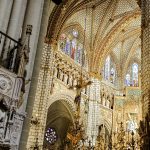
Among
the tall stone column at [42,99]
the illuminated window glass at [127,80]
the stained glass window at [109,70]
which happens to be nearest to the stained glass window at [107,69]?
the stained glass window at [109,70]

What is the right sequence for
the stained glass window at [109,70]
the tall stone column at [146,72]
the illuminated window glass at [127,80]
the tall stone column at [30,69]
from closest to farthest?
1. the tall stone column at [30,69]
2. the tall stone column at [146,72]
3. the stained glass window at [109,70]
4. the illuminated window glass at [127,80]

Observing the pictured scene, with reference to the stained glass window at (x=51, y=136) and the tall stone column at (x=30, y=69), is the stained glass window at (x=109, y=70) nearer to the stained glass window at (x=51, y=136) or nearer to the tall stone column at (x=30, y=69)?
the stained glass window at (x=51, y=136)

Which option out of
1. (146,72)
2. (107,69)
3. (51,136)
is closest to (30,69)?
(146,72)

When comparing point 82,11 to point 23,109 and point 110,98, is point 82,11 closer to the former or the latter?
point 110,98

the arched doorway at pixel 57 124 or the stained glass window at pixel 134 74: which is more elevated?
the stained glass window at pixel 134 74

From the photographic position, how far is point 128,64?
2816 centimetres

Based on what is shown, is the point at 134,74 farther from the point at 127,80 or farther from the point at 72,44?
the point at 72,44

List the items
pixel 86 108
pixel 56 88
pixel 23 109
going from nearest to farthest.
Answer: pixel 23 109 < pixel 56 88 < pixel 86 108

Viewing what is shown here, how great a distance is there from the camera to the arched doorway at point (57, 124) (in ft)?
72.8

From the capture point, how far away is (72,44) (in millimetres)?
23438

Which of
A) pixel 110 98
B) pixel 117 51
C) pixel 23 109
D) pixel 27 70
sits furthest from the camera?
pixel 117 51

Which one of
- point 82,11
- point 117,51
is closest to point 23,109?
point 82,11

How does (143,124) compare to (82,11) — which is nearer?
(143,124)

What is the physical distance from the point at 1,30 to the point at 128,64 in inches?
879
